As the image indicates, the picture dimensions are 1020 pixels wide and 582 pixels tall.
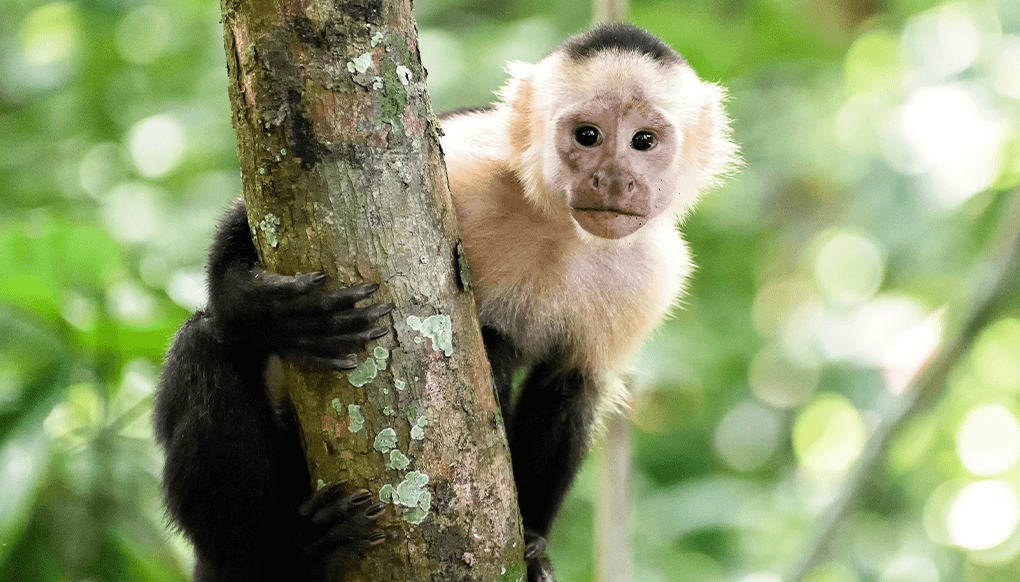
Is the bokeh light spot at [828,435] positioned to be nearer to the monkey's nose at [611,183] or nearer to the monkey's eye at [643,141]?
the monkey's eye at [643,141]

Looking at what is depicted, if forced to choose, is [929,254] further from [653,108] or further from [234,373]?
[234,373]

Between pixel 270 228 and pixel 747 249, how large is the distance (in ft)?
12.4

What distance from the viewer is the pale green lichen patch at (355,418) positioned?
6.33ft

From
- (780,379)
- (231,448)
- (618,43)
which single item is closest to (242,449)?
(231,448)

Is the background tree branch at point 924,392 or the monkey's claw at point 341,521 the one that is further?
the background tree branch at point 924,392

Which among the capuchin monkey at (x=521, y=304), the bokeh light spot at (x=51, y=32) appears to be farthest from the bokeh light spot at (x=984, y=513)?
the bokeh light spot at (x=51, y=32)

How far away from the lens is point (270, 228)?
1.91 meters

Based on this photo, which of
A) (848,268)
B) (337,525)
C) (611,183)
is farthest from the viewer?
(848,268)

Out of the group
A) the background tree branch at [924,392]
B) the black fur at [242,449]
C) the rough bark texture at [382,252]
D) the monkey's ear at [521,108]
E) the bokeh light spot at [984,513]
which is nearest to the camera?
the rough bark texture at [382,252]

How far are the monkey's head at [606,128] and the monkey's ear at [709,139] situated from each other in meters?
0.09

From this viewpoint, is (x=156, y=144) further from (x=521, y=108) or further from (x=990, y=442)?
(x=990, y=442)

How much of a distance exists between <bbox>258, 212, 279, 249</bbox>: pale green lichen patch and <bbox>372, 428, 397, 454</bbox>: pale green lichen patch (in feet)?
1.49

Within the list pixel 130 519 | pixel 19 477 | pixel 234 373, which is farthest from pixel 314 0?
pixel 130 519

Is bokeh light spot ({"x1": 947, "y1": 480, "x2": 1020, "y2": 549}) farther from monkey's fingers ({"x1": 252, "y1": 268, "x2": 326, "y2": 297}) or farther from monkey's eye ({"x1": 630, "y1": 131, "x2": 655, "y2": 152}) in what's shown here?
monkey's fingers ({"x1": 252, "y1": 268, "x2": 326, "y2": 297})
